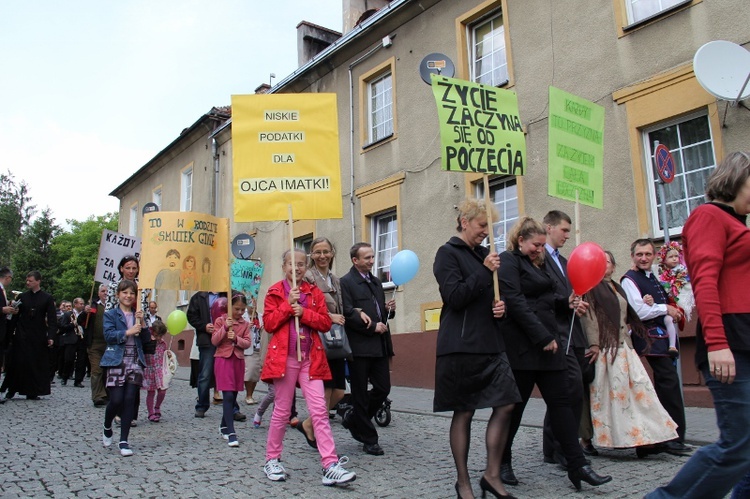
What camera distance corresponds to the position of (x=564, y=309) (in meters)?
5.37

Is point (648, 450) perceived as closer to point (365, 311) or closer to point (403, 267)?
point (365, 311)

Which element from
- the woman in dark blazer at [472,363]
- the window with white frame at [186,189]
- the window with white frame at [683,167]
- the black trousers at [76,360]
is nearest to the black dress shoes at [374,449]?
the woman in dark blazer at [472,363]

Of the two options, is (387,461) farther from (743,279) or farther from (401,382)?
(401,382)

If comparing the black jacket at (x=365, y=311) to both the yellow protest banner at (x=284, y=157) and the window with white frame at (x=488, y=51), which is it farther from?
the window with white frame at (x=488, y=51)

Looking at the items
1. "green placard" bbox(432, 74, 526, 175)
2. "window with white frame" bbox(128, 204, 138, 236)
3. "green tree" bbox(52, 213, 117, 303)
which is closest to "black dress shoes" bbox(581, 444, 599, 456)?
"green placard" bbox(432, 74, 526, 175)

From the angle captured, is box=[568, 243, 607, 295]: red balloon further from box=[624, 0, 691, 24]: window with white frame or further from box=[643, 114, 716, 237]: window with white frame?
box=[624, 0, 691, 24]: window with white frame

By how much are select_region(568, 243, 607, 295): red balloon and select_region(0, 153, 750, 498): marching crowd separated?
0.12 meters

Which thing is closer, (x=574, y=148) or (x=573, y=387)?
(x=573, y=387)

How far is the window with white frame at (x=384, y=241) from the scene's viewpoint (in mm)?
14500

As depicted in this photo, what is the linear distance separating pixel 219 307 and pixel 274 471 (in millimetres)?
3736

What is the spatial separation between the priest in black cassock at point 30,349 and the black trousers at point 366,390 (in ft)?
22.9

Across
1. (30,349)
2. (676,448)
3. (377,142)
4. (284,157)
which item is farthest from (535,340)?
(377,142)

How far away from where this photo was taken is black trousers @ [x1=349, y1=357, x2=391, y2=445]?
6.18m

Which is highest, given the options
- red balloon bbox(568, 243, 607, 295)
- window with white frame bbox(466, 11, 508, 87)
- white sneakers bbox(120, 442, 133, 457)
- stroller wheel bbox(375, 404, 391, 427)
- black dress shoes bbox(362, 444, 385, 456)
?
window with white frame bbox(466, 11, 508, 87)
